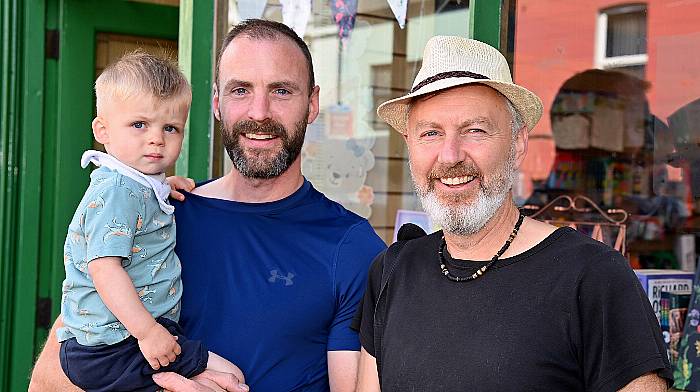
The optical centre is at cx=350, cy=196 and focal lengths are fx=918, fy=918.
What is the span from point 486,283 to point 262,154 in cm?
75

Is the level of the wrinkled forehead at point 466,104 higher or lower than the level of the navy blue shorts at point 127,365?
higher

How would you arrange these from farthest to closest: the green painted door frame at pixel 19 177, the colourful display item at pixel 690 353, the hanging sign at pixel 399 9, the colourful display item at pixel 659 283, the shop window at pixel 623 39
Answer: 1. the green painted door frame at pixel 19 177
2. the shop window at pixel 623 39
3. the hanging sign at pixel 399 9
4. the colourful display item at pixel 659 283
5. the colourful display item at pixel 690 353

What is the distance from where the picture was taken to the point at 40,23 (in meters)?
4.41

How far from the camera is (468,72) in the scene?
197cm

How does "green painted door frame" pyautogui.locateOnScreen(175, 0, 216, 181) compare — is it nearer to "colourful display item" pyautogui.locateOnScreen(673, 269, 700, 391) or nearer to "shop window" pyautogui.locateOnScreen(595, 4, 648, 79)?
"colourful display item" pyautogui.locateOnScreen(673, 269, 700, 391)

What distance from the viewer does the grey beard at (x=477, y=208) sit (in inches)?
76.3

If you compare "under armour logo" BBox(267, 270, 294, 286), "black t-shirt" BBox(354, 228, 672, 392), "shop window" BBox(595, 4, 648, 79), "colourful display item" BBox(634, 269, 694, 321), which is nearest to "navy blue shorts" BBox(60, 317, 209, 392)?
"under armour logo" BBox(267, 270, 294, 286)

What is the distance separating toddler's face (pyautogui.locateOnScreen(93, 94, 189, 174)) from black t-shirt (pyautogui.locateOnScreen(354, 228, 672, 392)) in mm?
761

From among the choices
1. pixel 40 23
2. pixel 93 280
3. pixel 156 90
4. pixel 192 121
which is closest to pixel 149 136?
pixel 156 90

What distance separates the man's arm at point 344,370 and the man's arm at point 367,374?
0.09 m

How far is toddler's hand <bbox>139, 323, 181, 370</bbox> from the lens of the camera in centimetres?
213

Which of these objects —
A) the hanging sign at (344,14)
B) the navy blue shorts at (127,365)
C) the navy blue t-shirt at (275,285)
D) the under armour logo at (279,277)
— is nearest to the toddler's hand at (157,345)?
the navy blue shorts at (127,365)

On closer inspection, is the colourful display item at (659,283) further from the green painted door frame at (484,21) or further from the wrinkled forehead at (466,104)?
the wrinkled forehead at (466,104)

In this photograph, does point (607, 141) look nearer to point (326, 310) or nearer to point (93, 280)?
point (326, 310)
